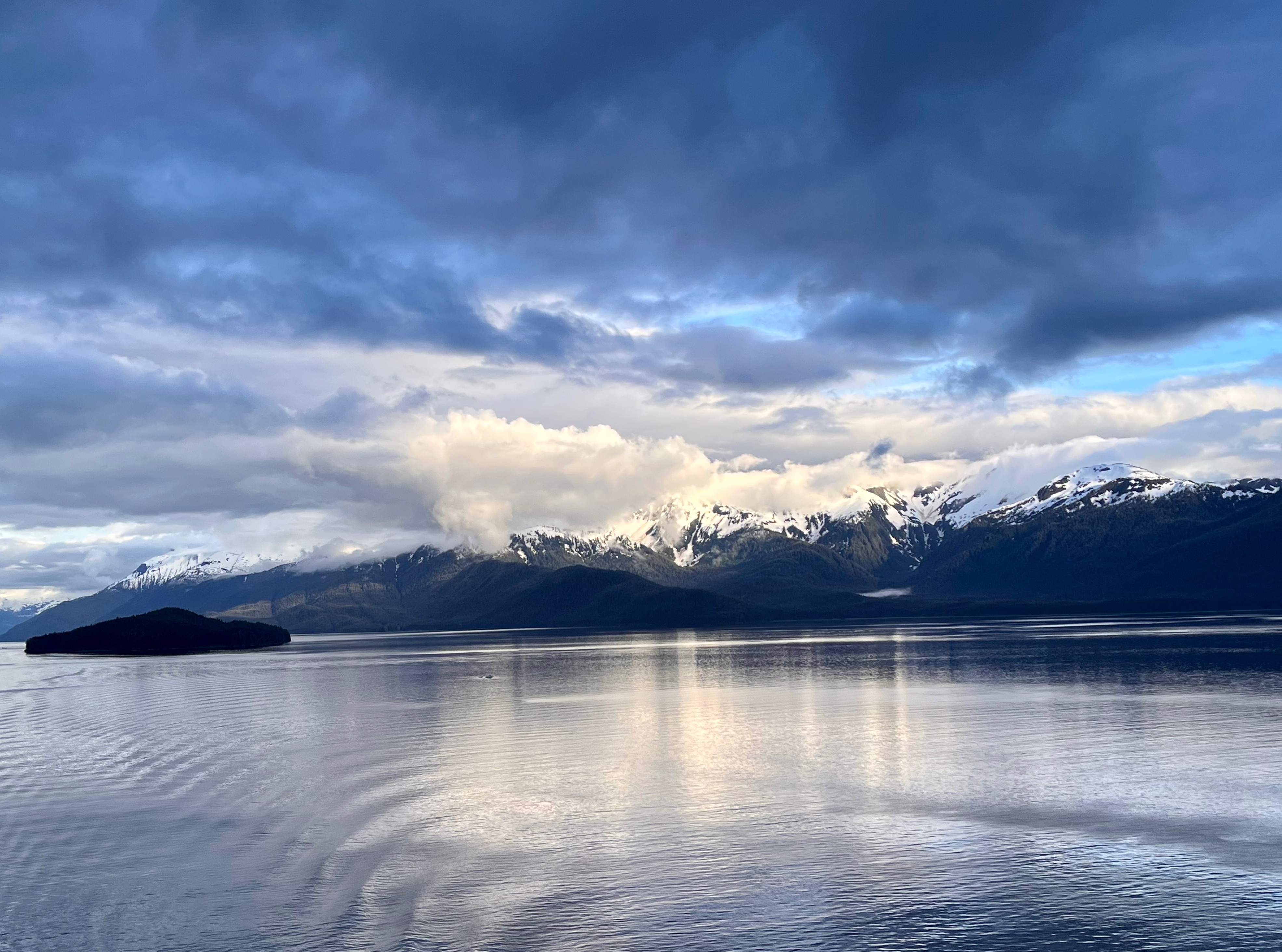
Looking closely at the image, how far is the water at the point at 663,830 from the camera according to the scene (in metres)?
42.5

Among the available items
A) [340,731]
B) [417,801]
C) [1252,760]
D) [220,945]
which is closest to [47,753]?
[340,731]

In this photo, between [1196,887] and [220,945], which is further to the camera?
[1196,887]

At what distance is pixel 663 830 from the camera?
59094mm

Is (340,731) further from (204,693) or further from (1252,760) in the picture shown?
(1252,760)

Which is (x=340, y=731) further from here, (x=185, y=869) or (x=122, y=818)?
(x=185, y=869)

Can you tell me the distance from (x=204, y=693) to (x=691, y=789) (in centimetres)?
11312

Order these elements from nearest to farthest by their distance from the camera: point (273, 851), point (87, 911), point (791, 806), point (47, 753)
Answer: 1. point (87, 911)
2. point (273, 851)
3. point (791, 806)
4. point (47, 753)

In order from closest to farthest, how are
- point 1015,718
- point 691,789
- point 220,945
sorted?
1. point 220,945
2. point 691,789
3. point 1015,718

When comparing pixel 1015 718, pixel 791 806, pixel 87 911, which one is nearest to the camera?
pixel 87 911

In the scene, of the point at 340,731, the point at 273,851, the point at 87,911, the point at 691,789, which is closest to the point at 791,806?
the point at 691,789

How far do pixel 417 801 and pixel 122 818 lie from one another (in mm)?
17165

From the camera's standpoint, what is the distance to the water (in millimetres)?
42469

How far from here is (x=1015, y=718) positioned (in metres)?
104

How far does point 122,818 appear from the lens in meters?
64.2
